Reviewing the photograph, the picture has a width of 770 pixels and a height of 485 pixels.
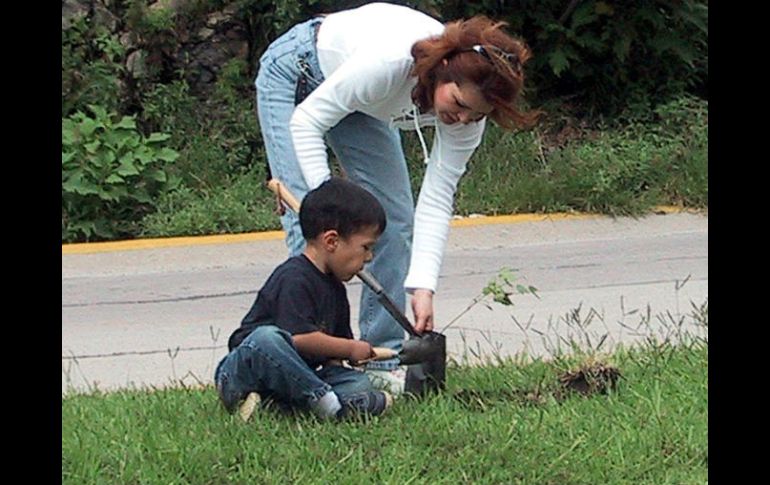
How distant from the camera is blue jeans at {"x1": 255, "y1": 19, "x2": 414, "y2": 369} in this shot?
438cm

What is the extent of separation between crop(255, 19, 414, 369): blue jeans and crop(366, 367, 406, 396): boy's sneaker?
0.04m

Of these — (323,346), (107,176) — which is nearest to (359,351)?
(323,346)

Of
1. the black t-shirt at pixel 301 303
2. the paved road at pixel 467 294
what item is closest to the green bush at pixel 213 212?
the paved road at pixel 467 294

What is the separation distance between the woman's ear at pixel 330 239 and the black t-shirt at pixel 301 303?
8 cm

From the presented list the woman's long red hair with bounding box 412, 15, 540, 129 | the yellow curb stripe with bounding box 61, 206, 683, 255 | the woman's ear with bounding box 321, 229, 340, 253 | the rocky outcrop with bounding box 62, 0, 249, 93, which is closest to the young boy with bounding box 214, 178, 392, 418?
the woman's ear with bounding box 321, 229, 340, 253

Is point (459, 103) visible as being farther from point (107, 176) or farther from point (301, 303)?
point (107, 176)

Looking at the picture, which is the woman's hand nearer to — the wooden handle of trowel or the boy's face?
the boy's face

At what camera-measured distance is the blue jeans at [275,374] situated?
3.96 meters

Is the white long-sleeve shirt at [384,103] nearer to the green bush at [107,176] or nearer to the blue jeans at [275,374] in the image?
the blue jeans at [275,374]

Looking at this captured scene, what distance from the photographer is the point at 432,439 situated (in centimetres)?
387
